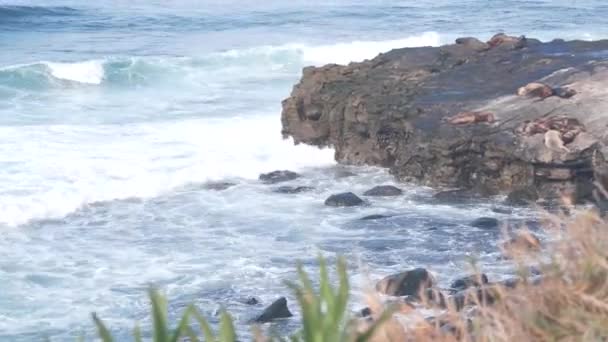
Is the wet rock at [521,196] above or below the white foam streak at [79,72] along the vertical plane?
above

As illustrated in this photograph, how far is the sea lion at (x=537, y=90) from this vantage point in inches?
731

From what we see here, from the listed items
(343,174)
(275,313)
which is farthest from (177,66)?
(275,313)

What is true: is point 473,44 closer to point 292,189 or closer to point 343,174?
point 343,174

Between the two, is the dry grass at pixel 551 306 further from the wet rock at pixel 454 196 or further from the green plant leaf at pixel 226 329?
the wet rock at pixel 454 196

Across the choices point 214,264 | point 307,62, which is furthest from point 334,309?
point 307,62

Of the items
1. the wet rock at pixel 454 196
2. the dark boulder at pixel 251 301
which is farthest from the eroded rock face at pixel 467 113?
the dark boulder at pixel 251 301

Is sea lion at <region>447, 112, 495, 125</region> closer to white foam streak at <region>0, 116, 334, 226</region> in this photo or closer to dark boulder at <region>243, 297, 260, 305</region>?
white foam streak at <region>0, 116, 334, 226</region>

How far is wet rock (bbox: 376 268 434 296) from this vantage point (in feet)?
38.4

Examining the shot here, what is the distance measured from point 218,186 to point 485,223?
5244mm

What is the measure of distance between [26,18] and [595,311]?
1680 inches

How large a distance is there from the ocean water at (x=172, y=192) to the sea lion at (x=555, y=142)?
141 cm

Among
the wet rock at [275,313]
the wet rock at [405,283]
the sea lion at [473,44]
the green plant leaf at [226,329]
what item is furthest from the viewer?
the sea lion at [473,44]

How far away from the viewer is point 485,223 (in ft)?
51.0

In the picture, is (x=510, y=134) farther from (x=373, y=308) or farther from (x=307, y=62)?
(x=307, y=62)
